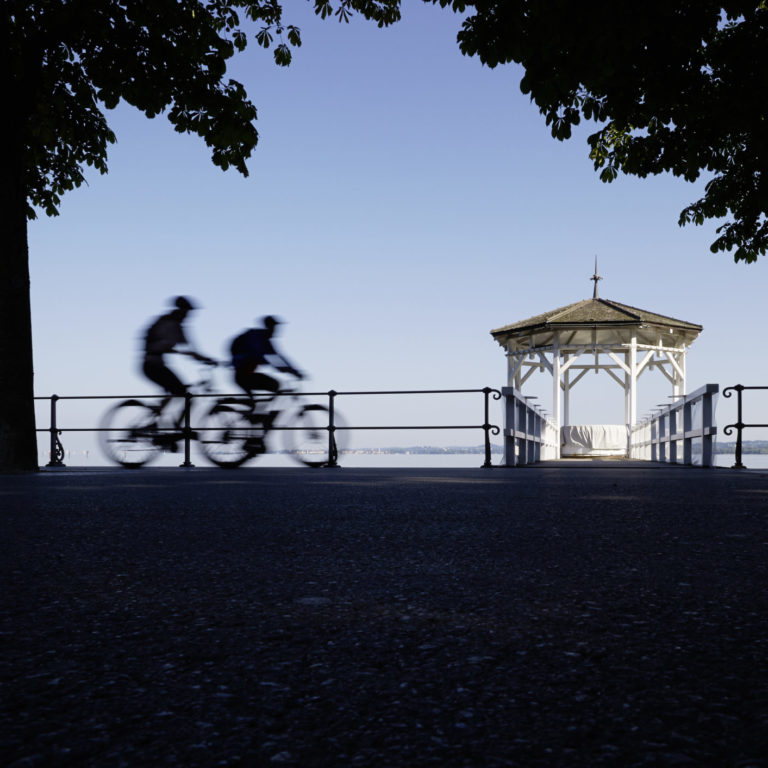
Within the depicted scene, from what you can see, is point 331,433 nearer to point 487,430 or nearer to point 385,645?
point 487,430

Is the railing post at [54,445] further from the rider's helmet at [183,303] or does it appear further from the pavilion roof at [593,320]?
the pavilion roof at [593,320]

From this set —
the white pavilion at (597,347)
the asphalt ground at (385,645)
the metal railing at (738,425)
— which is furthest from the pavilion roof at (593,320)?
the asphalt ground at (385,645)

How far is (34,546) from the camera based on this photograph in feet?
10.7

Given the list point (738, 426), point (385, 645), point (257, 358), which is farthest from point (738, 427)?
point (385, 645)

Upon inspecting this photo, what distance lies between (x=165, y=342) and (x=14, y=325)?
1.66 m

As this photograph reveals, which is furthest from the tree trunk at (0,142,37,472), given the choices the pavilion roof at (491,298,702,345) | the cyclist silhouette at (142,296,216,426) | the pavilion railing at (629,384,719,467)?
the pavilion roof at (491,298,702,345)

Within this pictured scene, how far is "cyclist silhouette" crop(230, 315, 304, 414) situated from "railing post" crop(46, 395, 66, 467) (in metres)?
3.57

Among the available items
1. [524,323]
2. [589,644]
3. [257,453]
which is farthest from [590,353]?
[589,644]

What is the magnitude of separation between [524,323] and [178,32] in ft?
58.3

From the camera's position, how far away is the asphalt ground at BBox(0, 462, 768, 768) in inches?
46.9

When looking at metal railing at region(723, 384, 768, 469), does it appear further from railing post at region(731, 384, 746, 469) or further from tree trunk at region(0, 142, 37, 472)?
tree trunk at region(0, 142, 37, 472)

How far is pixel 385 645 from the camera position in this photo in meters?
1.73

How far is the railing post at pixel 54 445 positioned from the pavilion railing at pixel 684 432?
940 cm

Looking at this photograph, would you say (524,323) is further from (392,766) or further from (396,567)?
(392,766)
